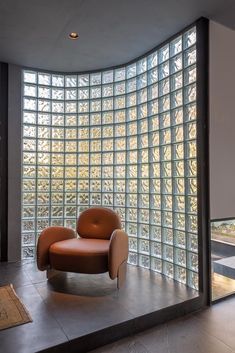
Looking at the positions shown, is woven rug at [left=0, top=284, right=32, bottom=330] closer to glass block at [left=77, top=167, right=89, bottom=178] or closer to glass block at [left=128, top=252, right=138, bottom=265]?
glass block at [left=128, top=252, right=138, bottom=265]

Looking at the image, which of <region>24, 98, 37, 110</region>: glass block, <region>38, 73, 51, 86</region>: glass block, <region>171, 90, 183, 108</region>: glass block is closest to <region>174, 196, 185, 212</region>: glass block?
<region>171, 90, 183, 108</region>: glass block

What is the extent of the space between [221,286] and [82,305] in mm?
1414

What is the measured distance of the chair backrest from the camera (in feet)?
10.1

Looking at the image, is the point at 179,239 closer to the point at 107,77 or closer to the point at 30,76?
the point at 107,77

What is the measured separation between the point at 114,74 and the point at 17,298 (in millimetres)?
2831

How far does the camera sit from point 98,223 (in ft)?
10.3

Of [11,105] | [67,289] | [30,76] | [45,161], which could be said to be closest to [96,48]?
[30,76]

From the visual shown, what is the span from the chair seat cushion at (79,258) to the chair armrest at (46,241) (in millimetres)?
92

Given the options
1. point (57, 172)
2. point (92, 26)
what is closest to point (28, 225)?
point (57, 172)

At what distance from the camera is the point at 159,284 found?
2674 mm

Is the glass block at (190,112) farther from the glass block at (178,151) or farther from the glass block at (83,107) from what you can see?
the glass block at (83,107)

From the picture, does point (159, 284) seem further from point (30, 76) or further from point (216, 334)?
point (30, 76)

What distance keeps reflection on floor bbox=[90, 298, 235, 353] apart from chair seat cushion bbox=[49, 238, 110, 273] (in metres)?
0.70

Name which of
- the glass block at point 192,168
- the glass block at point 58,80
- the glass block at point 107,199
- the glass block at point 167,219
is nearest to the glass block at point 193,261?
the glass block at point 167,219
